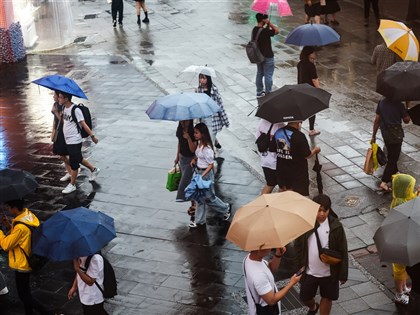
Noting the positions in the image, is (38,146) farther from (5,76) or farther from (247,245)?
(247,245)

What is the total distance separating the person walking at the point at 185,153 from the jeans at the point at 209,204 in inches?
7.6

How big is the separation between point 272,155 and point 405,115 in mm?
2260

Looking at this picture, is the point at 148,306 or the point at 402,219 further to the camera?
the point at 148,306

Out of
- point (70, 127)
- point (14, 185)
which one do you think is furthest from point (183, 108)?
point (14, 185)

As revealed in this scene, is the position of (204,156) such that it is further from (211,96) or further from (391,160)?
(391,160)

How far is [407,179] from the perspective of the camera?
26.6 ft

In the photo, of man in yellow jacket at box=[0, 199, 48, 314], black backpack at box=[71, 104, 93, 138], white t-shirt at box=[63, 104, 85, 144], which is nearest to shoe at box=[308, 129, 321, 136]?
black backpack at box=[71, 104, 93, 138]

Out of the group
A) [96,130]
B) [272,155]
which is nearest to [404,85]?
[272,155]

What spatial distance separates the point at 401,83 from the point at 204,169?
9.79ft

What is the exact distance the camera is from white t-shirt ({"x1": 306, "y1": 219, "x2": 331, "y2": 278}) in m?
7.11

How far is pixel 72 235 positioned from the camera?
6.84 m

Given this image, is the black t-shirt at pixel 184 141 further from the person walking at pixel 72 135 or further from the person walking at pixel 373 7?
the person walking at pixel 373 7

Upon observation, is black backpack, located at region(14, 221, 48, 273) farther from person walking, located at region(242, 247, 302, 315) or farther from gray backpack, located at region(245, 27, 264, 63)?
gray backpack, located at region(245, 27, 264, 63)

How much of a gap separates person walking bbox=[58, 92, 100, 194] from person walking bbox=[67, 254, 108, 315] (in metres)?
4.28
